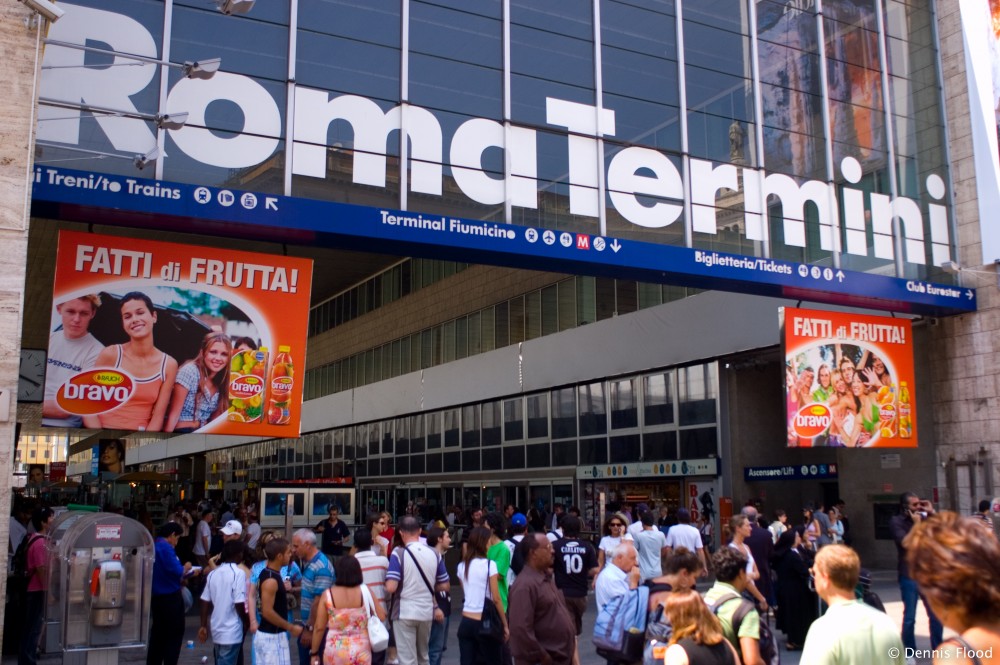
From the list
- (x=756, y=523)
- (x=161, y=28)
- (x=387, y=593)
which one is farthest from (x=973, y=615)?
(x=161, y=28)

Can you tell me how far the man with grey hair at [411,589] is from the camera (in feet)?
26.8

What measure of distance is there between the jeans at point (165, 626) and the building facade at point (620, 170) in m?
3.36

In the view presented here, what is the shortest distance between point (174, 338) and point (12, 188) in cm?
403

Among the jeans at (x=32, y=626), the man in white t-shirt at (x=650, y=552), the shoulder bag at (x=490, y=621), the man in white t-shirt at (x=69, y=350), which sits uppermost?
the man in white t-shirt at (x=69, y=350)

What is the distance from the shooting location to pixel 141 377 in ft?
40.1

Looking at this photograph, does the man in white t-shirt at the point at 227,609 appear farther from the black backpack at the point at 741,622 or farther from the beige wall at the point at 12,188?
the black backpack at the point at 741,622

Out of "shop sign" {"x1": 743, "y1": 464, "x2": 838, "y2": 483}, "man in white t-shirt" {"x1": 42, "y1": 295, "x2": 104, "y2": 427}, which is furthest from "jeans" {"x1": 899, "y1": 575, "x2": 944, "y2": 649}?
"shop sign" {"x1": 743, "y1": 464, "x2": 838, "y2": 483}

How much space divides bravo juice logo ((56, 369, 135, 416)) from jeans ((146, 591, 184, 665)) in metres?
3.59

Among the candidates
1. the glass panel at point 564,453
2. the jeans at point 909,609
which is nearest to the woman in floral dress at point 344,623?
the jeans at point 909,609

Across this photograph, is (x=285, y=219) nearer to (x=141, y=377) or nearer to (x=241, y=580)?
(x=141, y=377)

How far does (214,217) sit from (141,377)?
2.35 metres

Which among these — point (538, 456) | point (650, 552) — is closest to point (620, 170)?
point (650, 552)

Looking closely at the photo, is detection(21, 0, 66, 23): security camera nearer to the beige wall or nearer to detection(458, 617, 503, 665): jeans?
the beige wall

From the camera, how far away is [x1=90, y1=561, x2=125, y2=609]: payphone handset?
29.6 feet
